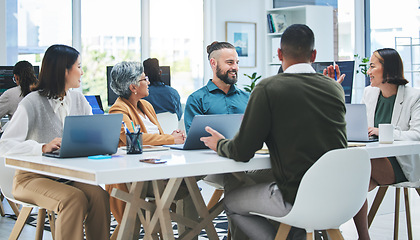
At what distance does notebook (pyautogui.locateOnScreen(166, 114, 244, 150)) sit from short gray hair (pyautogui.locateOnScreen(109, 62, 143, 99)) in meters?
0.67

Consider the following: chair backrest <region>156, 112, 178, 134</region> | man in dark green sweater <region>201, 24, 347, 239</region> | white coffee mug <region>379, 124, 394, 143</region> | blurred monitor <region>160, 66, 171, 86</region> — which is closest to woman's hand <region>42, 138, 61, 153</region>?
man in dark green sweater <region>201, 24, 347, 239</region>

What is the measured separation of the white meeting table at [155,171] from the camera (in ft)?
6.80

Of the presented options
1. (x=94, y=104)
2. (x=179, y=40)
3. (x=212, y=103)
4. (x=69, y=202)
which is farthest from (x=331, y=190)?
(x=179, y=40)

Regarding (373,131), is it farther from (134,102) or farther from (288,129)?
(134,102)

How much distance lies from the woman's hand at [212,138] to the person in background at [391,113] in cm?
111

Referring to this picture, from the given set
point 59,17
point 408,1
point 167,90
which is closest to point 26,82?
point 167,90

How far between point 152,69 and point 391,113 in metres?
2.90

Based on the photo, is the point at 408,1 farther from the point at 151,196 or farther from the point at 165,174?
the point at 165,174

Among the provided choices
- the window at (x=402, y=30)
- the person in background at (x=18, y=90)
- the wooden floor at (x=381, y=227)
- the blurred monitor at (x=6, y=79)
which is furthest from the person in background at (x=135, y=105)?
the window at (x=402, y=30)

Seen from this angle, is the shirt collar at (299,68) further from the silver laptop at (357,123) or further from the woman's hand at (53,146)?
the woman's hand at (53,146)

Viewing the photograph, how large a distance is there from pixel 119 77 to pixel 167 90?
2526 millimetres

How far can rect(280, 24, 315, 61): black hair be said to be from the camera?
258 centimetres

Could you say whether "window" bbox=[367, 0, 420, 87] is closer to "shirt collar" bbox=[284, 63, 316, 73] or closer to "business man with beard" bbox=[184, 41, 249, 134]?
"business man with beard" bbox=[184, 41, 249, 134]

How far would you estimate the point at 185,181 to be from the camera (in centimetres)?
298
